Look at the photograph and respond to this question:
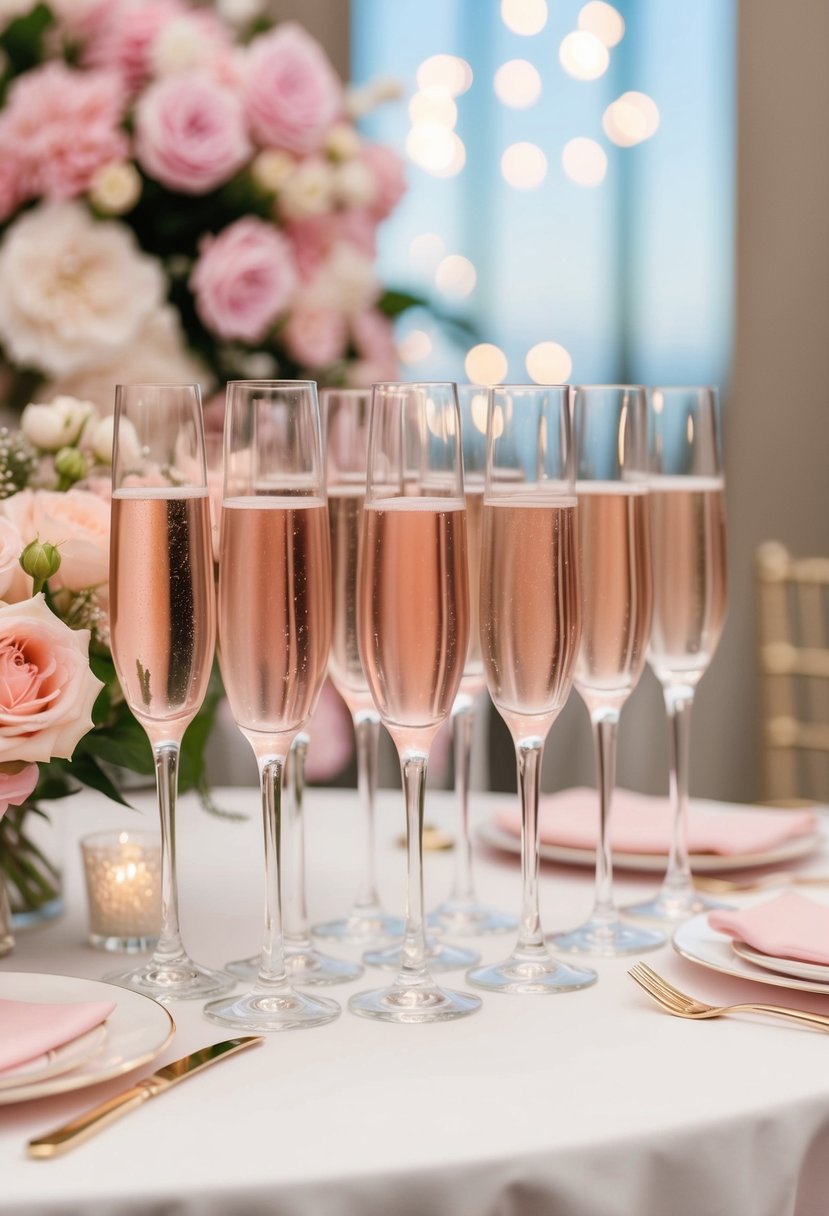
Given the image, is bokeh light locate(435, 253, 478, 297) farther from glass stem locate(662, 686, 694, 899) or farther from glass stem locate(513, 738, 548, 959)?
glass stem locate(513, 738, 548, 959)

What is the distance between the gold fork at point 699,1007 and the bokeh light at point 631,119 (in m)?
3.57

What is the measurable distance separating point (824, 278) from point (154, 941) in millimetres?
3697

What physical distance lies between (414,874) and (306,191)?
1100mm

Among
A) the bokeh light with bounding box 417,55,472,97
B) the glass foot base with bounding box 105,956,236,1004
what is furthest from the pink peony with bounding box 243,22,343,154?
the bokeh light with bounding box 417,55,472,97

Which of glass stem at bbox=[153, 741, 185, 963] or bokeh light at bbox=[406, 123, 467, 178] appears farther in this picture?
bokeh light at bbox=[406, 123, 467, 178]

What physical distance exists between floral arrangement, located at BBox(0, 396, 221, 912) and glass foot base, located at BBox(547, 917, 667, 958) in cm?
36

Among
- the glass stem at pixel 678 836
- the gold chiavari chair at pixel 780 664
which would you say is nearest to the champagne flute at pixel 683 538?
the glass stem at pixel 678 836

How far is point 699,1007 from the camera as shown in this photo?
1.13 meters

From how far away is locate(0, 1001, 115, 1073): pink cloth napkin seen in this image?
950mm

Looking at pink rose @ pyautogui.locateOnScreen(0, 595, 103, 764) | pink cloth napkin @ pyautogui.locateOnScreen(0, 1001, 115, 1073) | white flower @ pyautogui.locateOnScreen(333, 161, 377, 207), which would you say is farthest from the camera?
white flower @ pyautogui.locateOnScreen(333, 161, 377, 207)

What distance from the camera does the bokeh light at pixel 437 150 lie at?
439cm

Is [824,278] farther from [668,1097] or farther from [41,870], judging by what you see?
[668,1097]

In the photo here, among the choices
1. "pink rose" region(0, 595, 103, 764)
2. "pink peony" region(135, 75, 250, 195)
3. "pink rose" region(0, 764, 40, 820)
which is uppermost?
"pink peony" region(135, 75, 250, 195)

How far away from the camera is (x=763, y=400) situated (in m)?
4.56
